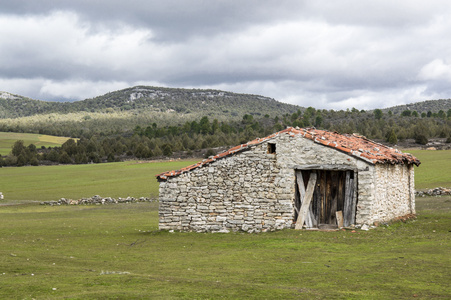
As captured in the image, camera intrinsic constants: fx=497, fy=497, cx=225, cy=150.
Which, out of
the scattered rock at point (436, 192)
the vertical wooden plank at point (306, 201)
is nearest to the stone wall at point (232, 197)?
the vertical wooden plank at point (306, 201)

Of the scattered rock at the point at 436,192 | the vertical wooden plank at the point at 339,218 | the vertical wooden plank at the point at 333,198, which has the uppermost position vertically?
the vertical wooden plank at the point at 333,198

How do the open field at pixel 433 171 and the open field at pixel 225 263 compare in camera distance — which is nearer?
the open field at pixel 225 263

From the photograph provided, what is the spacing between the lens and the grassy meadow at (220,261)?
1009cm

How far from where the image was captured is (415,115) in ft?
447

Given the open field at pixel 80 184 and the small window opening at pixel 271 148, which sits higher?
the small window opening at pixel 271 148

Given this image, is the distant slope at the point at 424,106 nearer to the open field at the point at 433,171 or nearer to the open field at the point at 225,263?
the open field at the point at 433,171

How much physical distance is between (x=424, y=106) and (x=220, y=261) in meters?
184

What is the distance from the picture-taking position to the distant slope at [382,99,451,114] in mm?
177637

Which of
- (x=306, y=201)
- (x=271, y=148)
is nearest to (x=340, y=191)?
(x=306, y=201)

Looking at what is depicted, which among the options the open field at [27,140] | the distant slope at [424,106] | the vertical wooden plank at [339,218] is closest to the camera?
the vertical wooden plank at [339,218]

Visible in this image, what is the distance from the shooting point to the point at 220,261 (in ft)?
48.4

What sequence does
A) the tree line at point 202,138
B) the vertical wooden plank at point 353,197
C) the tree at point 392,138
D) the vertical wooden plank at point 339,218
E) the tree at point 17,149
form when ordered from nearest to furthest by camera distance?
the vertical wooden plank at point 353,197 → the vertical wooden plank at point 339,218 → the tree at point 392,138 → the tree line at point 202,138 → the tree at point 17,149

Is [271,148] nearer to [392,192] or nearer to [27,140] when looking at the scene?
[392,192]

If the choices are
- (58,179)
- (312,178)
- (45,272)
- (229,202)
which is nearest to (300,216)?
(312,178)
